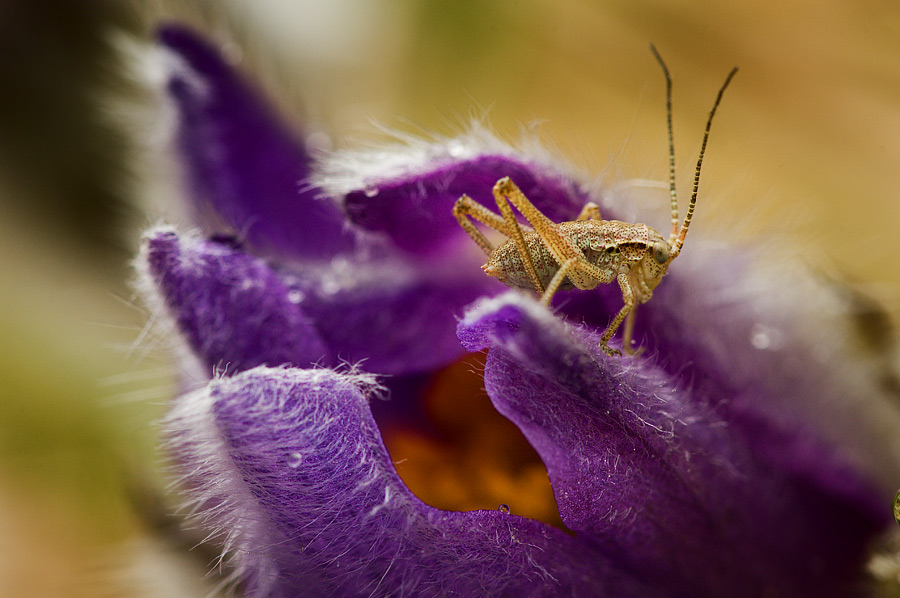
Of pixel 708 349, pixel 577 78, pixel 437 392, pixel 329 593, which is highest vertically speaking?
pixel 577 78

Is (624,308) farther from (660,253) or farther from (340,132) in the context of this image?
(340,132)

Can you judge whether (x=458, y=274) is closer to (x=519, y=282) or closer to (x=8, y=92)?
(x=519, y=282)

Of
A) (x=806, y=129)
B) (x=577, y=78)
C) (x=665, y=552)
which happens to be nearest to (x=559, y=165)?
(x=665, y=552)

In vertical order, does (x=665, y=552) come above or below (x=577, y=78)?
below

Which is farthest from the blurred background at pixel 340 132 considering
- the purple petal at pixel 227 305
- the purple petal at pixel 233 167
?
the purple petal at pixel 227 305

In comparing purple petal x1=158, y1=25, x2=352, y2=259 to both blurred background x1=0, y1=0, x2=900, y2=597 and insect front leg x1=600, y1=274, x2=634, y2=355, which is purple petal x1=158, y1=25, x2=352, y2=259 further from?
insect front leg x1=600, y1=274, x2=634, y2=355

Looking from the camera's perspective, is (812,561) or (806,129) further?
(806,129)

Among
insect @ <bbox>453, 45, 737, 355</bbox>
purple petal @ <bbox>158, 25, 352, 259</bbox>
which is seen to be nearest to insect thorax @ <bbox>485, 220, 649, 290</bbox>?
insect @ <bbox>453, 45, 737, 355</bbox>
